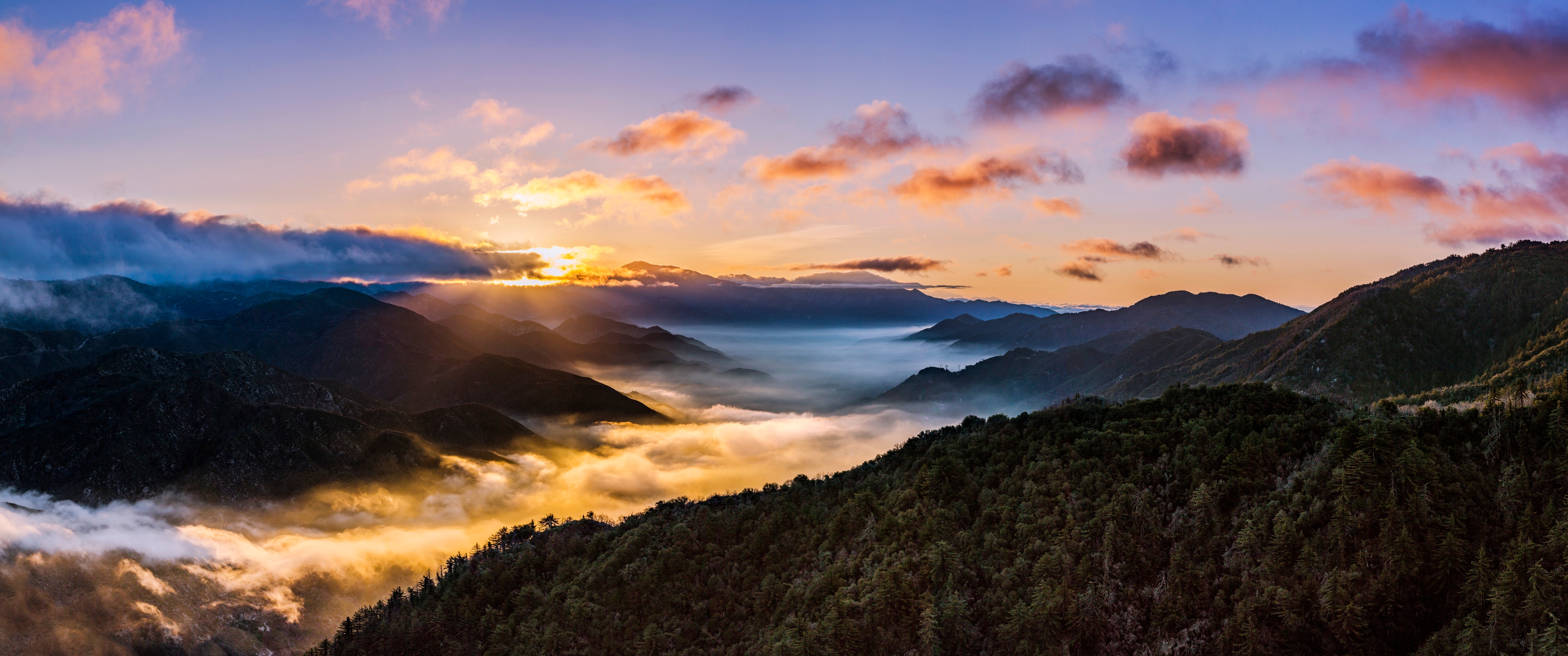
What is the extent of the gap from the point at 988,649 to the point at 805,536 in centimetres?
3283

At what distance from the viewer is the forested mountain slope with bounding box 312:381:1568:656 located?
4500 centimetres

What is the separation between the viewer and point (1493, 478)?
48500 millimetres

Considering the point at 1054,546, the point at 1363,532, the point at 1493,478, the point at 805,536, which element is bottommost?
the point at 805,536

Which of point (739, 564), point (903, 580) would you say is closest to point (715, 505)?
point (739, 564)

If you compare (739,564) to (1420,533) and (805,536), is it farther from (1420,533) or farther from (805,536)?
(1420,533)

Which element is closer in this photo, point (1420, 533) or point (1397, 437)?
point (1420, 533)

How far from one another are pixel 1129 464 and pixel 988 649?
24.8 meters

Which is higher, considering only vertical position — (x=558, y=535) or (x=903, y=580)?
(x=903, y=580)

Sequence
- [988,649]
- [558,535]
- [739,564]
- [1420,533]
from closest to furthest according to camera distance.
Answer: [1420,533] → [988,649] → [739,564] → [558,535]

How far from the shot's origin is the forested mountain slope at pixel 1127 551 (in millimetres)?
45000

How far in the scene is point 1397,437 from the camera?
53406 mm

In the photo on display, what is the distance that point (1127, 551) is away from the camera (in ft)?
190

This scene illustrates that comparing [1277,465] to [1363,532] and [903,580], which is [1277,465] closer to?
[1363,532]

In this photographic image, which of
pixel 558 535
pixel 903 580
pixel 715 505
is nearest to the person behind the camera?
pixel 903 580
